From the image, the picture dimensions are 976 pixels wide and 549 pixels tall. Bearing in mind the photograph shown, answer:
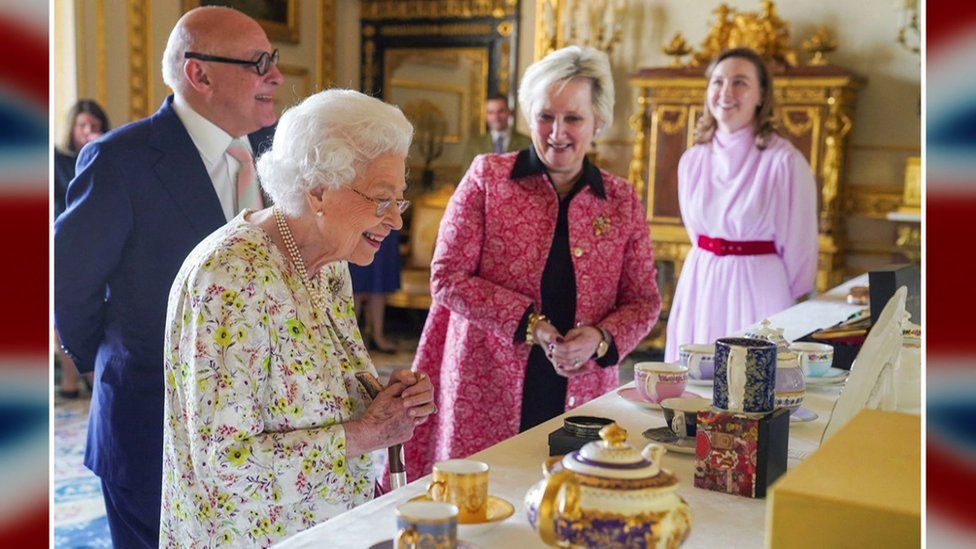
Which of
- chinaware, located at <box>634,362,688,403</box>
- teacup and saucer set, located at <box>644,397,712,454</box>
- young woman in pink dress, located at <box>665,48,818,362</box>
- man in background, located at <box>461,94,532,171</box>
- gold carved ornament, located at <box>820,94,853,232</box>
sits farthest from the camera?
man in background, located at <box>461,94,532,171</box>

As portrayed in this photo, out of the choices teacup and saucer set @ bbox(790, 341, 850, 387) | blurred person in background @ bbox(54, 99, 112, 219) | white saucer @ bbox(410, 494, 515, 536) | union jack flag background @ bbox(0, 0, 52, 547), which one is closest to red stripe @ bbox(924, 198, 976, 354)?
union jack flag background @ bbox(0, 0, 52, 547)

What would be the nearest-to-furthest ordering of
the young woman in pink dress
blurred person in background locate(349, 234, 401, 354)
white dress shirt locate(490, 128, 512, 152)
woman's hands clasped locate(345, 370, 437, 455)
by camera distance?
woman's hands clasped locate(345, 370, 437, 455), the young woman in pink dress, blurred person in background locate(349, 234, 401, 354), white dress shirt locate(490, 128, 512, 152)

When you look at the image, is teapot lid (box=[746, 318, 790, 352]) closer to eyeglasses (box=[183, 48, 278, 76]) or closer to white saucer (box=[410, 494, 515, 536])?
white saucer (box=[410, 494, 515, 536])

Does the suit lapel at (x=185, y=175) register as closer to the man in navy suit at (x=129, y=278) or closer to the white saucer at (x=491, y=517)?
the man in navy suit at (x=129, y=278)

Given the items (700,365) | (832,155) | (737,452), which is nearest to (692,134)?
(832,155)

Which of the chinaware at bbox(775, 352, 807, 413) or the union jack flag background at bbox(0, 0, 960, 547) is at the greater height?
the union jack flag background at bbox(0, 0, 960, 547)

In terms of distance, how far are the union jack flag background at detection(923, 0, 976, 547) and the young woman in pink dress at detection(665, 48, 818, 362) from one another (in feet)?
11.6

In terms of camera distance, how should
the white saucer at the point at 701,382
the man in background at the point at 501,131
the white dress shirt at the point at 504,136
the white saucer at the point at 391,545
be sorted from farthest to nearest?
the white dress shirt at the point at 504,136 → the man in background at the point at 501,131 → the white saucer at the point at 701,382 → the white saucer at the point at 391,545

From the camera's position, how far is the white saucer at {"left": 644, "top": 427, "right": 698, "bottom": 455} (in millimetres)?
1691

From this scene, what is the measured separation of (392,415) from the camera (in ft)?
5.44

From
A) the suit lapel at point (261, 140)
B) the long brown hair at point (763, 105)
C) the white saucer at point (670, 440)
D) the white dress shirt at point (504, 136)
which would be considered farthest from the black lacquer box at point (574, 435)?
the white dress shirt at point (504, 136)

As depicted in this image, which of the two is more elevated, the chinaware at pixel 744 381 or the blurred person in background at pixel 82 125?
the blurred person in background at pixel 82 125

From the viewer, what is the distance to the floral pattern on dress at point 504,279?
251 centimetres

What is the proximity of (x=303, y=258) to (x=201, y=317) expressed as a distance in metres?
0.25
